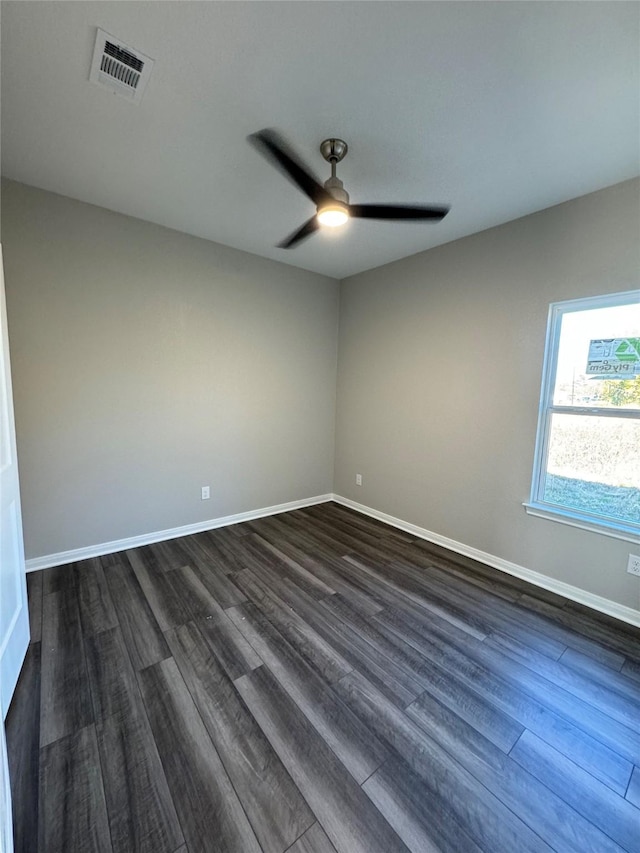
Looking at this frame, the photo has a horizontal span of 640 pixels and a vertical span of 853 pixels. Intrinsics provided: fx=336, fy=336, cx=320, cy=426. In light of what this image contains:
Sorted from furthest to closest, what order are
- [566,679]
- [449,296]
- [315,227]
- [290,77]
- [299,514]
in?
[299,514] → [449,296] → [315,227] → [566,679] → [290,77]

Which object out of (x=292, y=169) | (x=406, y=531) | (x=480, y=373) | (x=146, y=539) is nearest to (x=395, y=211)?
(x=292, y=169)

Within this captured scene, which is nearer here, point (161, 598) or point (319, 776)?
point (319, 776)

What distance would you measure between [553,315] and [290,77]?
7.23ft

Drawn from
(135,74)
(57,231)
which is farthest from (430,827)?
(57,231)

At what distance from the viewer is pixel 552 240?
2.41 m

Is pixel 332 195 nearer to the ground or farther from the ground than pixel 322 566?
farther from the ground

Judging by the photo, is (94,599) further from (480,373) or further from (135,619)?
(480,373)

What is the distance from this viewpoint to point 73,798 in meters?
1.15

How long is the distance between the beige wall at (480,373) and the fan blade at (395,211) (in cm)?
117

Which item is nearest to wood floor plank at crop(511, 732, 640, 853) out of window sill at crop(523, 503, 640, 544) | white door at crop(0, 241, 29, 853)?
window sill at crop(523, 503, 640, 544)

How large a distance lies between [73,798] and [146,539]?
6.57 feet

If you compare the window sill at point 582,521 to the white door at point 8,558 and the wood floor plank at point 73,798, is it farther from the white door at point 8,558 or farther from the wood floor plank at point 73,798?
the white door at point 8,558

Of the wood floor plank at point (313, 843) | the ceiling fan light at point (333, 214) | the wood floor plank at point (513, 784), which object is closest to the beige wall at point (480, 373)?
the wood floor plank at point (513, 784)

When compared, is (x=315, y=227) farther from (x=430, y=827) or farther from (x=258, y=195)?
(x=430, y=827)
